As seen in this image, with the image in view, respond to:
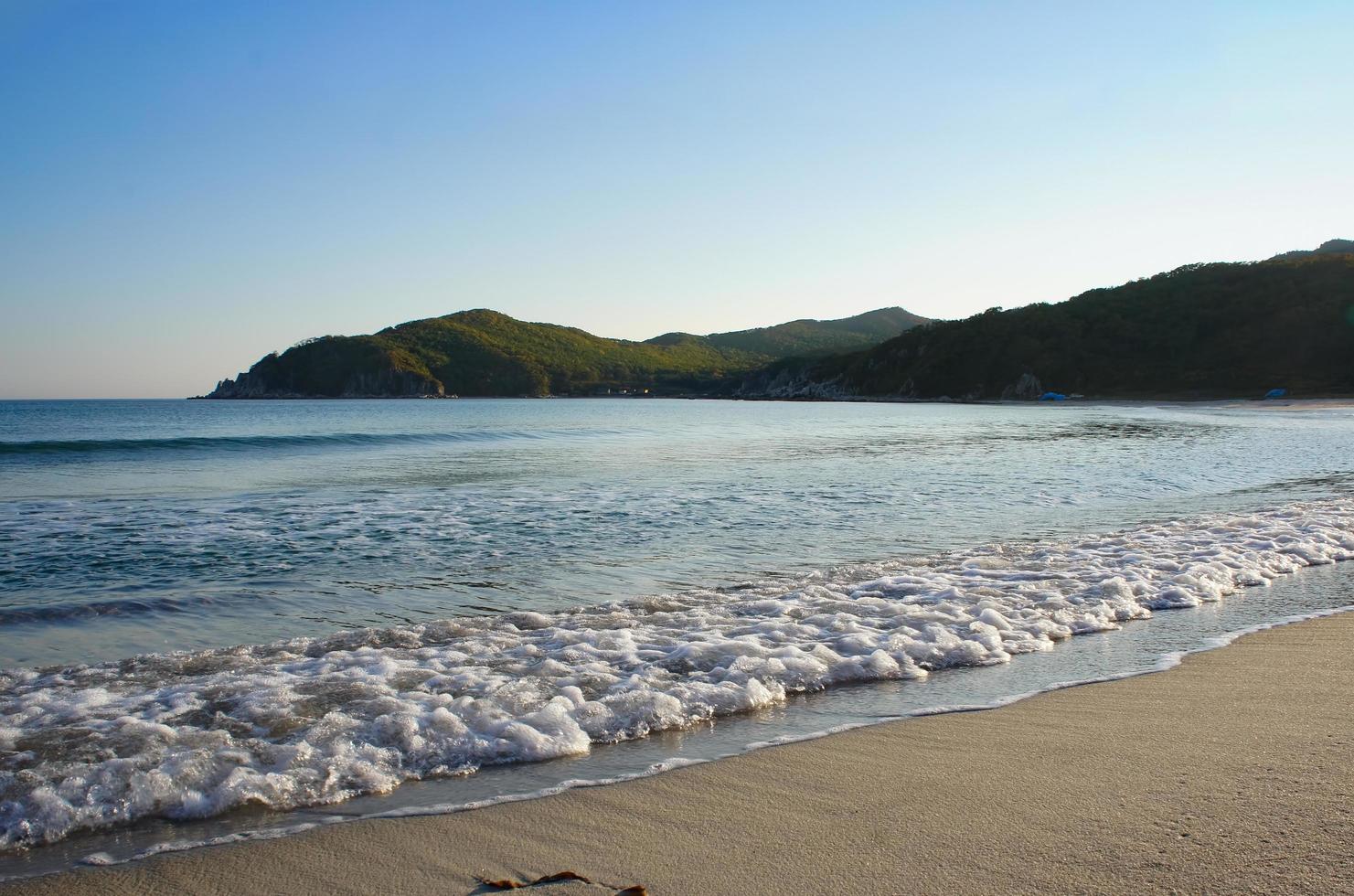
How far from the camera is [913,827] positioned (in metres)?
3.09

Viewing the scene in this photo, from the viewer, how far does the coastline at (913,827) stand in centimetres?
274

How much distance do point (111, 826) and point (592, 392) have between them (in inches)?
6548

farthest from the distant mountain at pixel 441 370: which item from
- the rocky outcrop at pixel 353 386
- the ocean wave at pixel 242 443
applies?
the ocean wave at pixel 242 443

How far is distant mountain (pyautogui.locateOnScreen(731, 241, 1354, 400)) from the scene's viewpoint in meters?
78.7

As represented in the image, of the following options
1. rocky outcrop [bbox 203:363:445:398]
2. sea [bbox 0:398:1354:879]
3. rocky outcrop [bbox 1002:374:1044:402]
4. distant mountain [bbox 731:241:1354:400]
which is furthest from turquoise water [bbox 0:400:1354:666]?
rocky outcrop [bbox 203:363:445:398]

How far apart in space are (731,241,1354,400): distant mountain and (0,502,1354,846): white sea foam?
7880 centimetres

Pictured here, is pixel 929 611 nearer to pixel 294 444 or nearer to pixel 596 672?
pixel 596 672

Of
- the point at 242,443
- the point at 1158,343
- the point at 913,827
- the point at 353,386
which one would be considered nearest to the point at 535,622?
the point at 913,827

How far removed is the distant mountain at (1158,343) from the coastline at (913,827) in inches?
3217

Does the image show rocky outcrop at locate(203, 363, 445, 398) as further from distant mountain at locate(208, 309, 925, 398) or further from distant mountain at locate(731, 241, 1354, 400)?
distant mountain at locate(731, 241, 1354, 400)

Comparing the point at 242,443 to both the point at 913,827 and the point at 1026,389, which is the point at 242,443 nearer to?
the point at 913,827

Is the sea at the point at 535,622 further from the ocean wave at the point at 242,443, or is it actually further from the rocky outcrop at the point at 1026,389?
the rocky outcrop at the point at 1026,389

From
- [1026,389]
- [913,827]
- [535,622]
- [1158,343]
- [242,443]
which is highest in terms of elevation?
[1158,343]

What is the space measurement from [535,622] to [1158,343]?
99.0m
